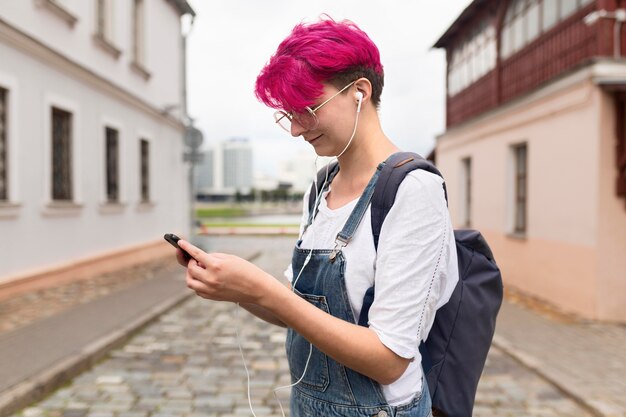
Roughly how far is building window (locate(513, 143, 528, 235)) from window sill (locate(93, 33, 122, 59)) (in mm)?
9225

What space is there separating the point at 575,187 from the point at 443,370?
885 cm

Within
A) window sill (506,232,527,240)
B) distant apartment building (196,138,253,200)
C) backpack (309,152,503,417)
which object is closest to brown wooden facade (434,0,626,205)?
window sill (506,232,527,240)


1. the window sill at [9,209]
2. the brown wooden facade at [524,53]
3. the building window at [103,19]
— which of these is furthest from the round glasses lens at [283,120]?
the building window at [103,19]

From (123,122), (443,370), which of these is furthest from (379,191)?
(123,122)

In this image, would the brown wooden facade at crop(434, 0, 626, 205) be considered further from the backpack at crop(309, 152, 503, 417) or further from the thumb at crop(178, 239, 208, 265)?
the thumb at crop(178, 239, 208, 265)

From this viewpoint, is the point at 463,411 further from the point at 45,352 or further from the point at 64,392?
the point at 45,352

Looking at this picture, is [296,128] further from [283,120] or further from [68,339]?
[68,339]

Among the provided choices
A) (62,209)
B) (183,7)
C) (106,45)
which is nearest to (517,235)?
(62,209)

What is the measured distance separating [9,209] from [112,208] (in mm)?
4587

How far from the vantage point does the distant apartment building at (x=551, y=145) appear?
8664 mm

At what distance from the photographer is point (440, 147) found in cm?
1759

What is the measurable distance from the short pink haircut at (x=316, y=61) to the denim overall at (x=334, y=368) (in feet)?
0.73

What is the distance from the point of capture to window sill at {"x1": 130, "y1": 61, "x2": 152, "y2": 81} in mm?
15765

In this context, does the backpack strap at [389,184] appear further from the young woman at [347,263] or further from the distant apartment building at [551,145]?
the distant apartment building at [551,145]
